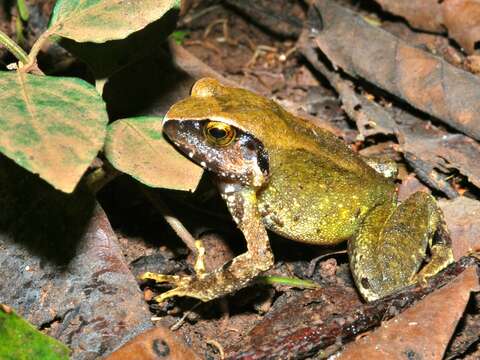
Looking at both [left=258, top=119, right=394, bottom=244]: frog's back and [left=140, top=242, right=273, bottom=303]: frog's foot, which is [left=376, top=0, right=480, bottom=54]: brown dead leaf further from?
[left=140, top=242, right=273, bottom=303]: frog's foot

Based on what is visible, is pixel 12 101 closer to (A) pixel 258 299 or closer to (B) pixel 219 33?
(A) pixel 258 299

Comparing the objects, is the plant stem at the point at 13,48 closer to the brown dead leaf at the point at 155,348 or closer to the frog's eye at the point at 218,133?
the frog's eye at the point at 218,133

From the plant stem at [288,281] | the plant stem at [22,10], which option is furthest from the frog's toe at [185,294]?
the plant stem at [22,10]

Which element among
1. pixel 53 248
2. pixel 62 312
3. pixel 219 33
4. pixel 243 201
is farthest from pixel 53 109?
pixel 219 33

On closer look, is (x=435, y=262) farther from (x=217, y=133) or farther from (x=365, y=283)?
(x=217, y=133)

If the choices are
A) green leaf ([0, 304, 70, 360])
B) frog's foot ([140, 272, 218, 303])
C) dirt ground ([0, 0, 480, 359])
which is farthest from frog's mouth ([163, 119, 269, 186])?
green leaf ([0, 304, 70, 360])

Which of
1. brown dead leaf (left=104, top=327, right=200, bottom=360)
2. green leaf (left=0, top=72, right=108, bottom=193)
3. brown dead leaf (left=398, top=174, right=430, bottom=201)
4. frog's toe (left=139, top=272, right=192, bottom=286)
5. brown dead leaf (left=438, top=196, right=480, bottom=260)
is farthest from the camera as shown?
brown dead leaf (left=398, top=174, right=430, bottom=201)
